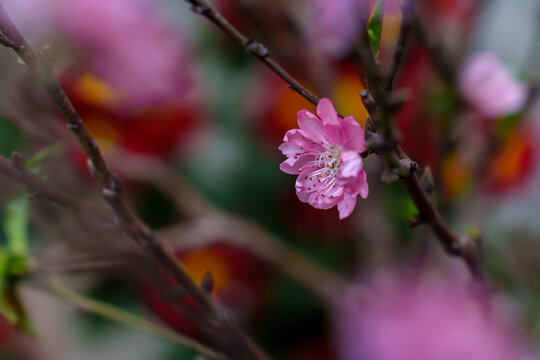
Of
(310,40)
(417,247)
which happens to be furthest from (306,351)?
(310,40)

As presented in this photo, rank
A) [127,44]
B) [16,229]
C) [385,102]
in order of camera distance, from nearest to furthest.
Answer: [385,102] < [16,229] < [127,44]

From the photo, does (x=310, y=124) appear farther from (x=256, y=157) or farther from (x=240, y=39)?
(x=256, y=157)

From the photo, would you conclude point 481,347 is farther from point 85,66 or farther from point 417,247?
point 85,66

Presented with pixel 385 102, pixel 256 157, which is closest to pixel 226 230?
pixel 256 157

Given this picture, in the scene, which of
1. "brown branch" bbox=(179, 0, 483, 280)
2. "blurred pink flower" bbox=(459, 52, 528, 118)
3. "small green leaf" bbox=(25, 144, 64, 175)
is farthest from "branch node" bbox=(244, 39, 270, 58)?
"blurred pink flower" bbox=(459, 52, 528, 118)

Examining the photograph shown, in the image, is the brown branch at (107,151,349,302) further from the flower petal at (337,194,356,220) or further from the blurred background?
the flower petal at (337,194,356,220)
